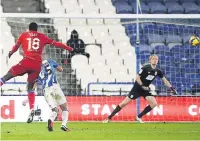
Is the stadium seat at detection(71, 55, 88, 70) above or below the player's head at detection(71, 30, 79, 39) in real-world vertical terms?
below

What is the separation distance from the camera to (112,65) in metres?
21.4

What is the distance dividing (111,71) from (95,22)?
2737 mm

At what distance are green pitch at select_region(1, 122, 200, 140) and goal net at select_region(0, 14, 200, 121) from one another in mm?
1915

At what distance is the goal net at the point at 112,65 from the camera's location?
59.0ft

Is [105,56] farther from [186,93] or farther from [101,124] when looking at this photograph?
[101,124]

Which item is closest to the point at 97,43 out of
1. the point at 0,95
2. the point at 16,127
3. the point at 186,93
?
the point at 186,93

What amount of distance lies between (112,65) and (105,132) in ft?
25.9

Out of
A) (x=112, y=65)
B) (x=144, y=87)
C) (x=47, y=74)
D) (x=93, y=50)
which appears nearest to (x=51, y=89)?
(x=47, y=74)

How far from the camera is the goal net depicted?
18.0 metres

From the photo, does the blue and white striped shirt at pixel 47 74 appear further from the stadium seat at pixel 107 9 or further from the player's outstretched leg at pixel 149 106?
the stadium seat at pixel 107 9

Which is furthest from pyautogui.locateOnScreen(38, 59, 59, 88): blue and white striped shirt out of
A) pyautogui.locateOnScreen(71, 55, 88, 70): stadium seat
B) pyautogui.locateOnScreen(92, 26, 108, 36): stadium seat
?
pyautogui.locateOnScreen(92, 26, 108, 36): stadium seat

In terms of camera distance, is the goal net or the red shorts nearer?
the red shorts

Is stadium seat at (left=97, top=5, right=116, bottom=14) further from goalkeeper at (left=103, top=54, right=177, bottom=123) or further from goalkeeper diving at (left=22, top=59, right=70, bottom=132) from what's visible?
goalkeeper diving at (left=22, top=59, right=70, bottom=132)

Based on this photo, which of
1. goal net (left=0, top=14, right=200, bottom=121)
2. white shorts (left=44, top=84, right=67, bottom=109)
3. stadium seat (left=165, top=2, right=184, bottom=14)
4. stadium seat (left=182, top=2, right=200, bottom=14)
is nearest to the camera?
white shorts (left=44, top=84, right=67, bottom=109)
